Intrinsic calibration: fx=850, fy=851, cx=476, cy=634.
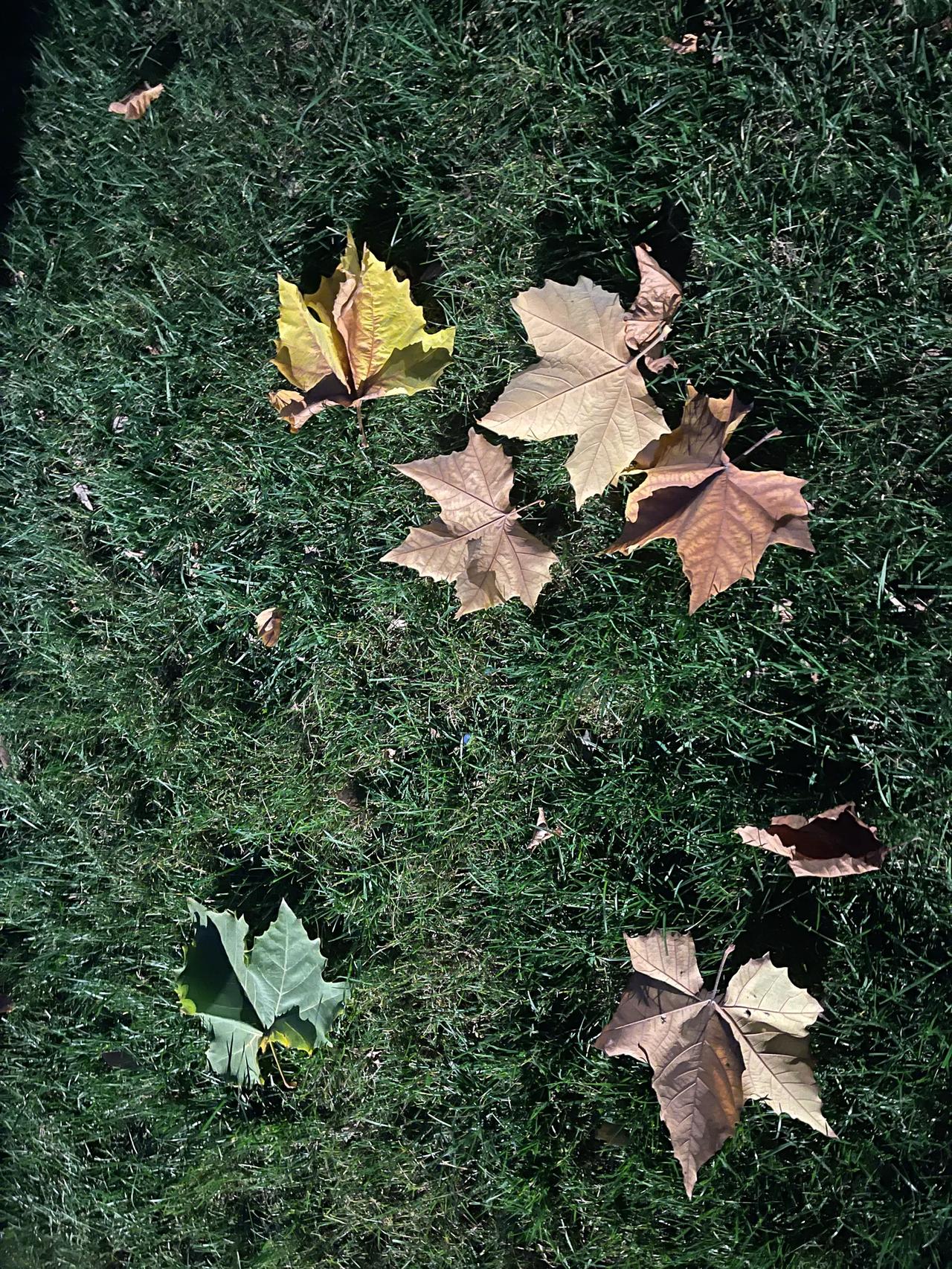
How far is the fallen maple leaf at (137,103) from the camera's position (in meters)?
2.61

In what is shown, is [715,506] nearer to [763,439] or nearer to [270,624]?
[763,439]

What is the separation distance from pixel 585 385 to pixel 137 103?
5.77 feet

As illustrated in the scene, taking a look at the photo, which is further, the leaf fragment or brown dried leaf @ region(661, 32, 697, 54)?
the leaf fragment

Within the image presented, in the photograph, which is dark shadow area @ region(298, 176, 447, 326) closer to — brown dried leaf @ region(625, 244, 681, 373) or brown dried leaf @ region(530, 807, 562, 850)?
brown dried leaf @ region(625, 244, 681, 373)

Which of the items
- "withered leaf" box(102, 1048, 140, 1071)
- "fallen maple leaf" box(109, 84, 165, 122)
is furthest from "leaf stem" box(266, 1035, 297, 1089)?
"fallen maple leaf" box(109, 84, 165, 122)

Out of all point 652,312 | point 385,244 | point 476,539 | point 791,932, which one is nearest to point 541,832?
point 791,932

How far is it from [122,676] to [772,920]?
2.06 meters

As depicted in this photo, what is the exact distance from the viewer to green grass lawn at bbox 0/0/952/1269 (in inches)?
84.2

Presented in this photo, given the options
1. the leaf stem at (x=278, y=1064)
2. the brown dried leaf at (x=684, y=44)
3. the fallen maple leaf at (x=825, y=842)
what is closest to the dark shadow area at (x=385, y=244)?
the brown dried leaf at (x=684, y=44)

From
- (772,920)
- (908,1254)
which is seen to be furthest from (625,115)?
(908,1254)

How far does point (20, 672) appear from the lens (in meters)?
2.85

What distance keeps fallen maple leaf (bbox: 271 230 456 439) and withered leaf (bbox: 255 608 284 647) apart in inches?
22.0

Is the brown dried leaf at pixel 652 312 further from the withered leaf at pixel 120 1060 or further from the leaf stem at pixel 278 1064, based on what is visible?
the withered leaf at pixel 120 1060

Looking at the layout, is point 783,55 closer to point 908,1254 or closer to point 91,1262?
point 908,1254
